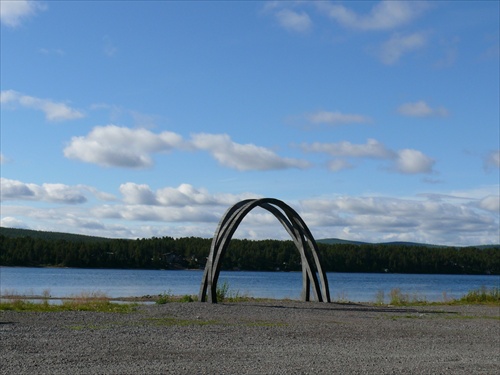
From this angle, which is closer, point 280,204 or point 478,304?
point 280,204

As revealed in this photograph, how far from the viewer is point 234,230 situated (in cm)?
2359

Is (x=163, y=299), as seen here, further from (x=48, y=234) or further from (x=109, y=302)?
(x=48, y=234)

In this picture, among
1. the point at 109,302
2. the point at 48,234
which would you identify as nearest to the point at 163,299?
the point at 109,302

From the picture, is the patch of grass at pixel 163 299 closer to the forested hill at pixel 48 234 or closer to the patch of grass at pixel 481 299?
the patch of grass at pixel 481 299

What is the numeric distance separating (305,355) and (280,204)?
520 inches

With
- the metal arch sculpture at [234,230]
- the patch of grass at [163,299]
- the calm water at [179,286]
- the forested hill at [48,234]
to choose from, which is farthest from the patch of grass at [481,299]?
the forested hill at [48,234]

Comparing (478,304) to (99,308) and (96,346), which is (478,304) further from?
(96,346)

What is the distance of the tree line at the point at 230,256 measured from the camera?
97500 mm

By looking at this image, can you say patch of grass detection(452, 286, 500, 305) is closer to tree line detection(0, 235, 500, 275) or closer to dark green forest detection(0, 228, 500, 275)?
dark green forest detection(0, 228, 500, 275)

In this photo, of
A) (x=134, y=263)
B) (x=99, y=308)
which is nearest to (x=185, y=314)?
(x=99, y=308)

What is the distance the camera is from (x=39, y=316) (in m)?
17.8

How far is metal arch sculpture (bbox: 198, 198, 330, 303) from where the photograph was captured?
23.5 meters

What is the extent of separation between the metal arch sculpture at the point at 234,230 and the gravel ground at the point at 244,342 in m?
1.89

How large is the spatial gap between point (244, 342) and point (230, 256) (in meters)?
90.1
